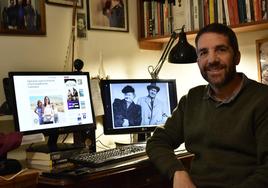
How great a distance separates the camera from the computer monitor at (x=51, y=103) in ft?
6.63

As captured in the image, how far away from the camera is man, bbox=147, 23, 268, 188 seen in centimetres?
163

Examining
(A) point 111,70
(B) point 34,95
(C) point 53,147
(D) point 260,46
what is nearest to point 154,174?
(C) point 53,147

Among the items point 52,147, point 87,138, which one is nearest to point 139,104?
point 87,138

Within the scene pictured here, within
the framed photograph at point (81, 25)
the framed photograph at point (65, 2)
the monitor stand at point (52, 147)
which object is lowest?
the monitor stand at point (52, 147)

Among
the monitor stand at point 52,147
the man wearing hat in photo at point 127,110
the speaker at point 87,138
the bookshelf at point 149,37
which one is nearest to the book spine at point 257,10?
the bookshelf at point 149,37

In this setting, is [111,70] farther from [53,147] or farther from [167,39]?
[53,147]

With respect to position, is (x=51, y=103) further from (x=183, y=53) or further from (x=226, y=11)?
(x=226, y=11)

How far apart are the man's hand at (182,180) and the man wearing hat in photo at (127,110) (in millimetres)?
856

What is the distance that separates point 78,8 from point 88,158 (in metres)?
1.08

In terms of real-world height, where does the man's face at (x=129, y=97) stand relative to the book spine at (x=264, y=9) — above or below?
below

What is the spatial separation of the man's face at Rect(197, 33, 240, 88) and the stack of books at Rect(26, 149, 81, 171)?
818 millimetres

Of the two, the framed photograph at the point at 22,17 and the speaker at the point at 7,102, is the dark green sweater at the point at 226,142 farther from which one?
the framed photograph at the point at 22,17

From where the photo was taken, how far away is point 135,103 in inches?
101

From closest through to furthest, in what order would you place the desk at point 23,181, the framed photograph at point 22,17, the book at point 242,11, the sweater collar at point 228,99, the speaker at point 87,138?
the desk at point 23,181, the sweater collar at point 228,99, the framed photograph at point 22,17, the speaker at point 87,138, the book at point 242,11
